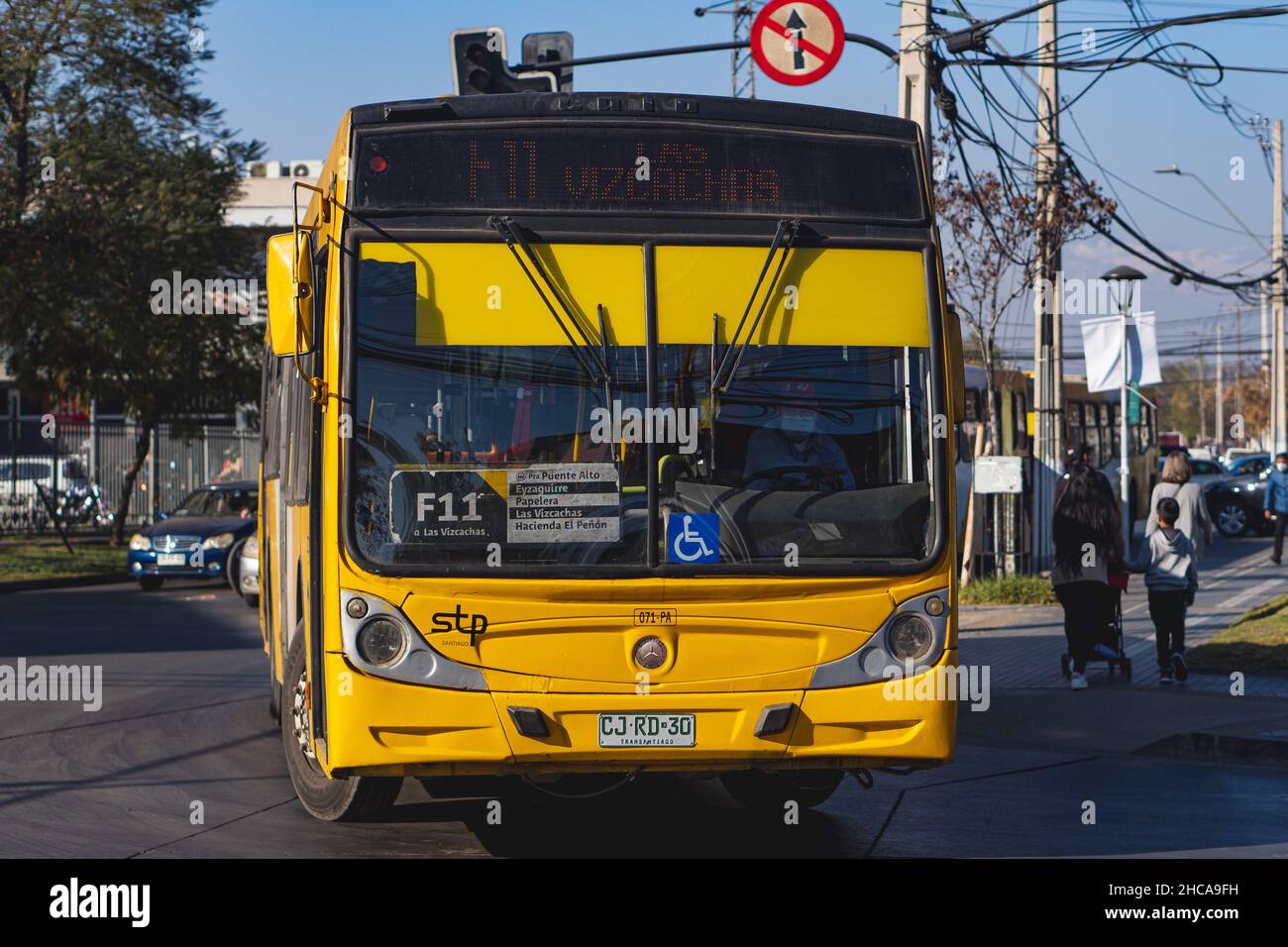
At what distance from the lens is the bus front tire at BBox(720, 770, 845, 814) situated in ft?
27.9

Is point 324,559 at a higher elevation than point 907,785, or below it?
higher

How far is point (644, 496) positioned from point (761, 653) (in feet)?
2.56

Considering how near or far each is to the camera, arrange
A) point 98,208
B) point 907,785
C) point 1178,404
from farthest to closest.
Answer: point 1178,404, point 98,208, point 907,785

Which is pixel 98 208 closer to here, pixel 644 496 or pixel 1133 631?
pixel 1133 631

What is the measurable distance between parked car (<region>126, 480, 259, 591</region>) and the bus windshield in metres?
17.2

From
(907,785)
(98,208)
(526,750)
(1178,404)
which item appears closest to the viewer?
(526,750)

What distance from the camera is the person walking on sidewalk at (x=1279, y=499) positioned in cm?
2784

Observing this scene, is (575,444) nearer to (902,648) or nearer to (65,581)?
(902,648)

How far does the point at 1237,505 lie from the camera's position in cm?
3734

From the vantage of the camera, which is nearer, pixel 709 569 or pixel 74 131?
pixel 709 569

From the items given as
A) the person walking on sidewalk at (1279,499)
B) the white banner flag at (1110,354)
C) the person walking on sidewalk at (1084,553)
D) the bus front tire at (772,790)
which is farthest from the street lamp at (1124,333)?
the bus front tire at (772,790)

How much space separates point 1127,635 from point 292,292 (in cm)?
1246

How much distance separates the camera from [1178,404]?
168 m

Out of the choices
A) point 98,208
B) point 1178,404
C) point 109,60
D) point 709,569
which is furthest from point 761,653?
point 1178,404
